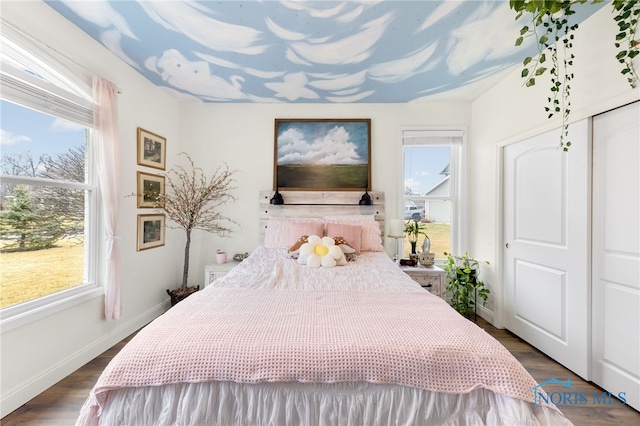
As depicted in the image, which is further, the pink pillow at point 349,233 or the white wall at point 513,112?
the pink pillow at point 349,233

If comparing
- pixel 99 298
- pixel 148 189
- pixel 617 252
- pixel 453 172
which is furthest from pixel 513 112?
pixel 99 298

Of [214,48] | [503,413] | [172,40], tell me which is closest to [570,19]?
[503,413]

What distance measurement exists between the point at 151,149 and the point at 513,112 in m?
3.79

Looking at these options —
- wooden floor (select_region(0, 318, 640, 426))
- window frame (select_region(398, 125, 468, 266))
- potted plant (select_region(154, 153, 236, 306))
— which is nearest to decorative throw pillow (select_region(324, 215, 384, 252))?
window frame (select_region(398, 125, 468, 266))

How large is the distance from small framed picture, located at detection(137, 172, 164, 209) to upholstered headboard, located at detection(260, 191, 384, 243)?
1165 millimetres

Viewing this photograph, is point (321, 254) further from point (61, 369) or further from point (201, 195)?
point (61, 369)

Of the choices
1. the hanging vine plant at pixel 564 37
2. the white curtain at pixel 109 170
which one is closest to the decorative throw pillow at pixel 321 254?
the white curtain at pixel 109 170

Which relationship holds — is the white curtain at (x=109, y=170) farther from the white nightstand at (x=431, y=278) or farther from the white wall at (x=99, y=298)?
the white nightstand at (x=431, y=278)

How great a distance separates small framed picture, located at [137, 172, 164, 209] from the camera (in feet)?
8.68

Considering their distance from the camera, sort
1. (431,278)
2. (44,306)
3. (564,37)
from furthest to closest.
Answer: (431,278)
(564,37)
(44,306)

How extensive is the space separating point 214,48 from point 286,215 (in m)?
1.85

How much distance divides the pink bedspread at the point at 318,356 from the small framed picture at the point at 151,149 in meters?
2.22

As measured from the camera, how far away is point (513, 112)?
8.11 feet

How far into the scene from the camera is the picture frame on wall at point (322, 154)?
3207 millimetres
